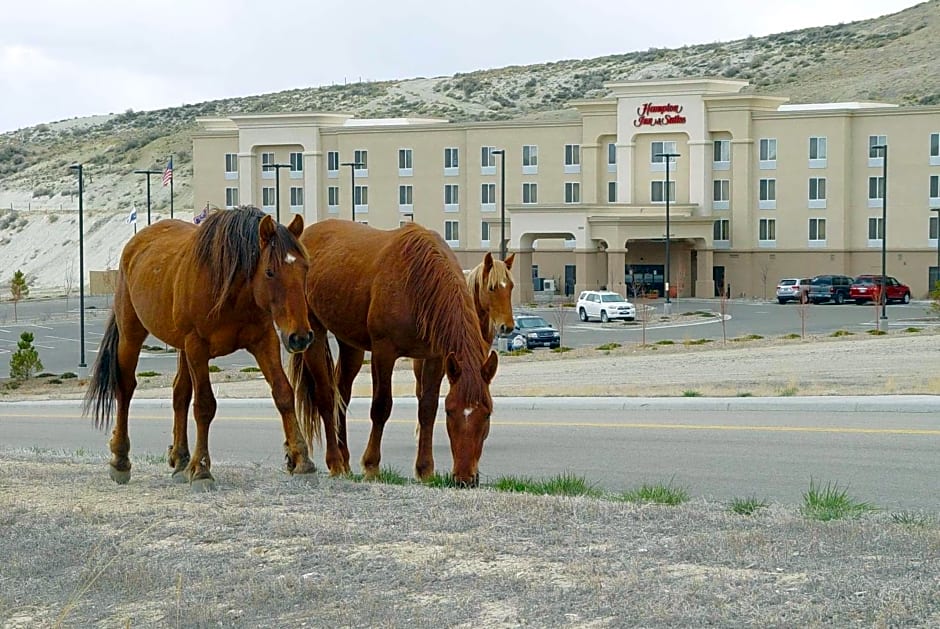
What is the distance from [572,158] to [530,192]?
3.61m

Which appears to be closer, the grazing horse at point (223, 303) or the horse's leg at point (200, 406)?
the grazing horse at point (223, 303)

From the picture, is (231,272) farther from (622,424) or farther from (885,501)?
(622,424)

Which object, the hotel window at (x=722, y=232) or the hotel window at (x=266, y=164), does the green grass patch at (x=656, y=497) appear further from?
the hotel window at (x=266, y=164)

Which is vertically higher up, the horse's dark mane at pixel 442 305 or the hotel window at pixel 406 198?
the hotel window at pixel 406 198

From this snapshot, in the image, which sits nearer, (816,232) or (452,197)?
(816,232)

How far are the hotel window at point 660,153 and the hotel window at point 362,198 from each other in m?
19.6

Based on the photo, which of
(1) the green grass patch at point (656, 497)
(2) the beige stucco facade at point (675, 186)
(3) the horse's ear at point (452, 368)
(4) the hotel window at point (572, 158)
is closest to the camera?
(1) the green grass patch at point (656, 497)

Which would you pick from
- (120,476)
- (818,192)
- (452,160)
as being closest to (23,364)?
(120,476)

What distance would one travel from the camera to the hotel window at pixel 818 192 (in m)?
80.6

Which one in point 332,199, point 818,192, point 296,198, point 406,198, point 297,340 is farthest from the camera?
point 296,198

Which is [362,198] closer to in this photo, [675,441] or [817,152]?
[817,152]

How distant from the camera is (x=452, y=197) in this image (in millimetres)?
88438

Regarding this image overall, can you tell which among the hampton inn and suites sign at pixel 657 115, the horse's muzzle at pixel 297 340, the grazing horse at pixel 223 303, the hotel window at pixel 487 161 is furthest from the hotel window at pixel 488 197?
the horse's muzzle at pixel 297 340

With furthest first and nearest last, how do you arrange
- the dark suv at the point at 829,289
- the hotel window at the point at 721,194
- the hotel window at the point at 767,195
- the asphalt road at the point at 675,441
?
the hotel window at the point at 721,194, the hotel window at the point at 767,195, the dark suv at the point at 829,289, the asphalt road at the point at 675,441
